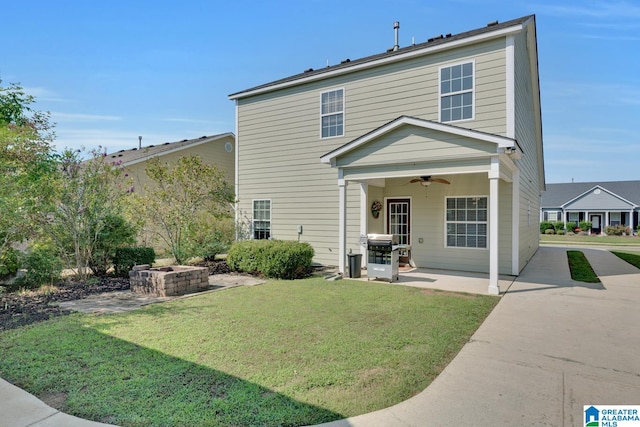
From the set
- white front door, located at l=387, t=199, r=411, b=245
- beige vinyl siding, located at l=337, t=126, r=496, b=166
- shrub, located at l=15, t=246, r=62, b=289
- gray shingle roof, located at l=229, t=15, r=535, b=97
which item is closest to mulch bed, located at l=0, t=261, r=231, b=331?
shrub, located at l=15, t=246, r=62, b=289

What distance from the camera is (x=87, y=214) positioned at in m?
8.30

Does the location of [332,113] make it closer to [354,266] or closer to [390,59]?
[390,59]

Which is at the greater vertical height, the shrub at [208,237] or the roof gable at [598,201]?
the roof gable at [598,201]

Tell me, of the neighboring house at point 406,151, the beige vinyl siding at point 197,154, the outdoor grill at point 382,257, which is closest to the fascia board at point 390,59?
the neighboring house at point 406,151

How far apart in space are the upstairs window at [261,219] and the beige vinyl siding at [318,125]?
276 mm

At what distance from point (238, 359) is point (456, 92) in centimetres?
882

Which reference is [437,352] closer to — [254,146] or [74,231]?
[74,231]

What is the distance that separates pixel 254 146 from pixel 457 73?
7.68 metres

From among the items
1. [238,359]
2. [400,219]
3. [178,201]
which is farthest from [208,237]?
[238,359]

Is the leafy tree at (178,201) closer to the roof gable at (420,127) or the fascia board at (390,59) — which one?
the fascia board at (390,59)

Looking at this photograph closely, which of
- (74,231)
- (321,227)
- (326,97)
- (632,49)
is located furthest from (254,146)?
(632,49)

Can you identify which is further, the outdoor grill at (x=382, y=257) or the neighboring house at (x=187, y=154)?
the neighboring house at (x=187, y=154)

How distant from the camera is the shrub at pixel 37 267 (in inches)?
Answer: 295

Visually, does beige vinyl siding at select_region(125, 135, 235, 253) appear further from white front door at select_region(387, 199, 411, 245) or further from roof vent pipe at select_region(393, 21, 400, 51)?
roof vent pipe at select_region(393, 21, 400, 51)
